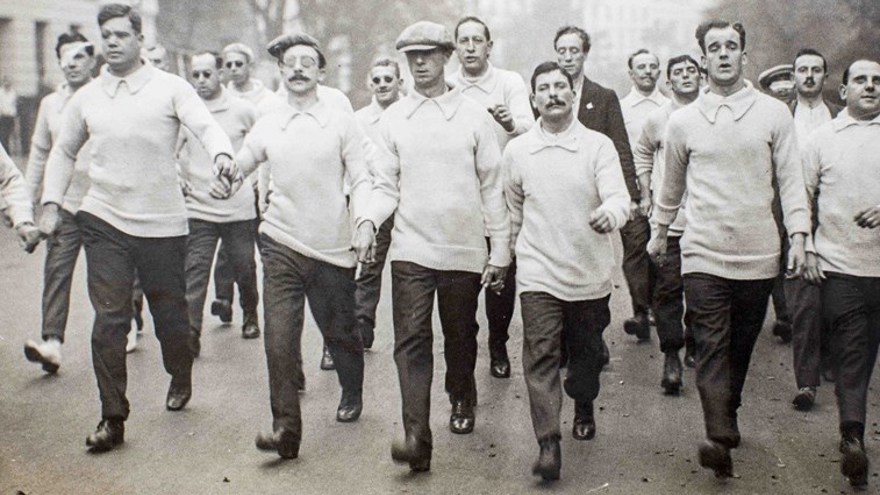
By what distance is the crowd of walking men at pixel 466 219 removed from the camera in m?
6.11

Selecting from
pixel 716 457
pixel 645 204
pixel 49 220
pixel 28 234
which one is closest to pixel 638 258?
pixel 645 204

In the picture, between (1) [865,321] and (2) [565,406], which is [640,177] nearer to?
(2) [565,406]

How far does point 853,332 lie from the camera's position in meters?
6.20

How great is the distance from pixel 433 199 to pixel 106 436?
2182mm

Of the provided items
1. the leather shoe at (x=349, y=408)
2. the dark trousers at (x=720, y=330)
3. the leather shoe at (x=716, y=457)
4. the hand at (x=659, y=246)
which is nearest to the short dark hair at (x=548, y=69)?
the hand at (x=659, y=246)

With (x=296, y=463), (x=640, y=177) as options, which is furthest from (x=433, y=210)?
(x=640, y=177)

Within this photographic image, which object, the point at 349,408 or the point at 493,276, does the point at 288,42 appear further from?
the point at 349,408

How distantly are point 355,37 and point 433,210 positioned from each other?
79.7ft

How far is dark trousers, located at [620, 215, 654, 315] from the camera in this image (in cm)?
933

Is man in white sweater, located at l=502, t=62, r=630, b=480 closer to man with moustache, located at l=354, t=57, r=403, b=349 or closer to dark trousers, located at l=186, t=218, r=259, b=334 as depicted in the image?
man with moustache, located at l=354, t=57, r=403, b=349

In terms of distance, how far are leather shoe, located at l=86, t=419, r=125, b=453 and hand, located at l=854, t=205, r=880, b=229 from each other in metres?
4.06

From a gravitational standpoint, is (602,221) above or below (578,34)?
below

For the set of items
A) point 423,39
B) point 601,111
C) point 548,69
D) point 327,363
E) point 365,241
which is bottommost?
point 327,363

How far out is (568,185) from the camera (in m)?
6.19
